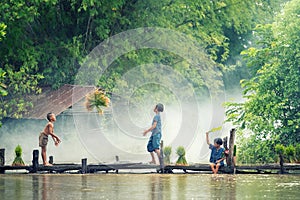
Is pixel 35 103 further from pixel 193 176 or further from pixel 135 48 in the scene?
pixel 193 176

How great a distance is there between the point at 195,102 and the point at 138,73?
11.2 metres

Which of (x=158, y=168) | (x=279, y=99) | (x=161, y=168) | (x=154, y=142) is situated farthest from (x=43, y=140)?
(x=279, y=99)

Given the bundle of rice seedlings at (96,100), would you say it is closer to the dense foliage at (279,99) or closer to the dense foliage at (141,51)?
the dense foliage at (141,51)

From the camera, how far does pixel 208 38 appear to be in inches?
1737

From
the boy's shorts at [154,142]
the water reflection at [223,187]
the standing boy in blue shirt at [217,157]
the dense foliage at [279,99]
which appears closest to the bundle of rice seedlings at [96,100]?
the boy's shorts at [154,142]

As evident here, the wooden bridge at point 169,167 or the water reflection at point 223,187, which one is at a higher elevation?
the wooden bridge at point 169,167

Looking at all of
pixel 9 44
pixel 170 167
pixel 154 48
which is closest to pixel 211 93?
pixel 154 48

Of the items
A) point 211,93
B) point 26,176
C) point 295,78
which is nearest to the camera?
point 26,176

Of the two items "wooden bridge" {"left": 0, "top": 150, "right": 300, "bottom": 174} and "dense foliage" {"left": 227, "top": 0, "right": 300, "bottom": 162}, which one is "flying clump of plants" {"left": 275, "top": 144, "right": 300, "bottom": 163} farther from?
"dense foliage" {"left": 227, "top": 0, "right": 300, "bottom": 162}

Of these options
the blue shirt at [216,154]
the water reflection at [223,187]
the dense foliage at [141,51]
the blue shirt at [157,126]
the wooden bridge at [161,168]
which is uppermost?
the dense foliage at [141,51]

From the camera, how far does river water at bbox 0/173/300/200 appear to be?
17953 millimetres

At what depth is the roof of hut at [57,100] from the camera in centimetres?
3238

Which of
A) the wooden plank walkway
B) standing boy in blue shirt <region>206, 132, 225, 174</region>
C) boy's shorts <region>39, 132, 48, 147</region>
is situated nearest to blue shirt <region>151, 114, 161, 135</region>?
the wooden plank walkway

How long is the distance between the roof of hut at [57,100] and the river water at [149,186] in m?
6.88
